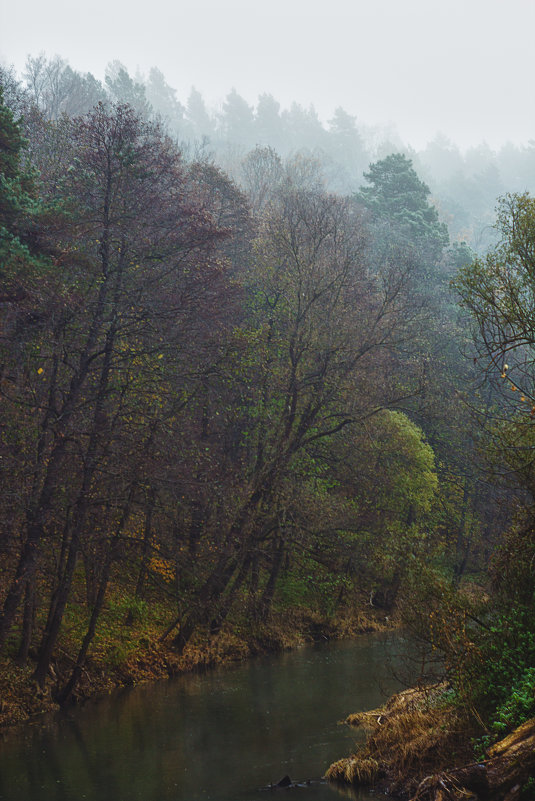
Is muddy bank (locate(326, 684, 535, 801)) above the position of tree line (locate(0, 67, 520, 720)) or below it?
below

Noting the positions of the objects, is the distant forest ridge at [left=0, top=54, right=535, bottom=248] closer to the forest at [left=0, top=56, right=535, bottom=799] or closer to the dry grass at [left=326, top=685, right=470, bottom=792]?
the forest at [left=0, top=56, right=535, bottom=799]

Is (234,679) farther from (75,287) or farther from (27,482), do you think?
(75,287)

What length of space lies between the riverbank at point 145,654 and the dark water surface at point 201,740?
678mm

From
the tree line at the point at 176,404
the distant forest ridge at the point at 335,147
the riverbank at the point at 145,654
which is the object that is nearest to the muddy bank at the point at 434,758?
the tree line at the point at 176,404

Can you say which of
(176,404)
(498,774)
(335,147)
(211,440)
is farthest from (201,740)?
(335,147)

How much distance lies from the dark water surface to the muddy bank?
2.05 ft

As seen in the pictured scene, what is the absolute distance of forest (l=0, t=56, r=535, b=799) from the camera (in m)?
14.2

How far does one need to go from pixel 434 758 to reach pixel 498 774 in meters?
2.61

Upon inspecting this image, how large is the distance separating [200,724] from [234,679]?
4738 millimetres

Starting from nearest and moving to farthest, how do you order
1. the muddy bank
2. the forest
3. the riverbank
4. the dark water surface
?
the muddy bank < the dark water surface < the forest < the riverbank

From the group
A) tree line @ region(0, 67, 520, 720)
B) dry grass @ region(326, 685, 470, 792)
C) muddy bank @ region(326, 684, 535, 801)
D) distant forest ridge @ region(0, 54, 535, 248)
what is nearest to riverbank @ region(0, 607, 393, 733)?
tree line @ region(0, 67, 520, 720)

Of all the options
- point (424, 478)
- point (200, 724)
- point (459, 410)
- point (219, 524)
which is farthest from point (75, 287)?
point (459, 410)

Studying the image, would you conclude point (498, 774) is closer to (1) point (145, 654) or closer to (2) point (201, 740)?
(2) point (201, 740)

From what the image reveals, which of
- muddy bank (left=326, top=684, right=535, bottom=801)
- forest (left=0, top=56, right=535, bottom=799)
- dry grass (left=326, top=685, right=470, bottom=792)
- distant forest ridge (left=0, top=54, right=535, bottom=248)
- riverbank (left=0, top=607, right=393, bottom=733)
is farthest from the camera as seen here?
distant forest ridge (left=0, top=54, right=535, bottom=248)
